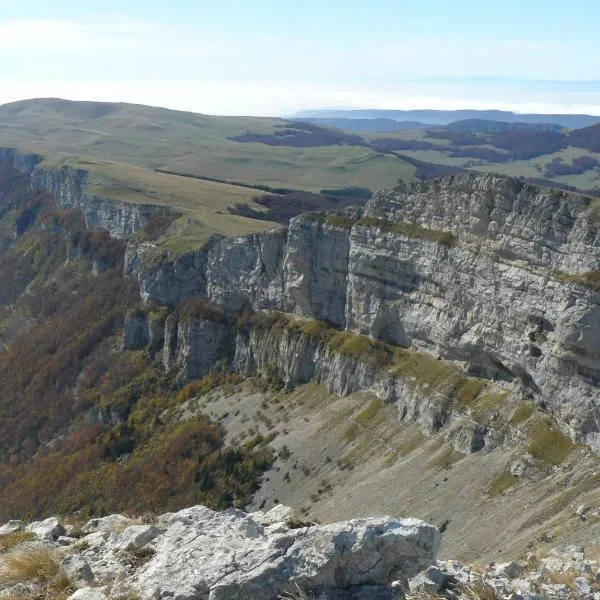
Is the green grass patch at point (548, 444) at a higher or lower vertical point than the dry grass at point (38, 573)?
lower

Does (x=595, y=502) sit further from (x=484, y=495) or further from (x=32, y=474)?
(x=32, y=474)

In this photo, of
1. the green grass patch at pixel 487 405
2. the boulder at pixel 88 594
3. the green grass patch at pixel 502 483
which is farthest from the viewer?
the green grass patch at pixel 487 405

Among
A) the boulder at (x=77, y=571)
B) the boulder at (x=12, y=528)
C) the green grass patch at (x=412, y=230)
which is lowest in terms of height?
the boulder at (x=12, y=528)

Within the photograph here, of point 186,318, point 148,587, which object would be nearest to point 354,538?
point 148,587

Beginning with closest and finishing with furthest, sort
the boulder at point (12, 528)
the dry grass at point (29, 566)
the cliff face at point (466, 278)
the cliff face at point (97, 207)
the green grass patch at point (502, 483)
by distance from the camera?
the dry grass at point (29, 566), the boulder at point (12, 528), the green grass patch at point (502, 483), the cliff face at point (466, 278), the cliff face at point (97, 207)

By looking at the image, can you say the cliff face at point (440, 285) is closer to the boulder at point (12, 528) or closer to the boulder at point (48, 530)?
the boulder at point (48, 530)

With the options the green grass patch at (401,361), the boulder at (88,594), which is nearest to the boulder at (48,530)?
the boulder at (88,594)

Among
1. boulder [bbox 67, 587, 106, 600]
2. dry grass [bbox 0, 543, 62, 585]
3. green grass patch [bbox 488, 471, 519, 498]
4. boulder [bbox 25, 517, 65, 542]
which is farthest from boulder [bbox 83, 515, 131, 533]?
green grass patch [bbox 488, 471, 519, 498]

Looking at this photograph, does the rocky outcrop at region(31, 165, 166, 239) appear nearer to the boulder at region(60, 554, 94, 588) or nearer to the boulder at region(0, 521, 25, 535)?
the boulder at region(0, 521, 25, 535)

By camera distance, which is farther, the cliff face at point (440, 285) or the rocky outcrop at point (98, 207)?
the rocky outcrop at point (98, 207)
